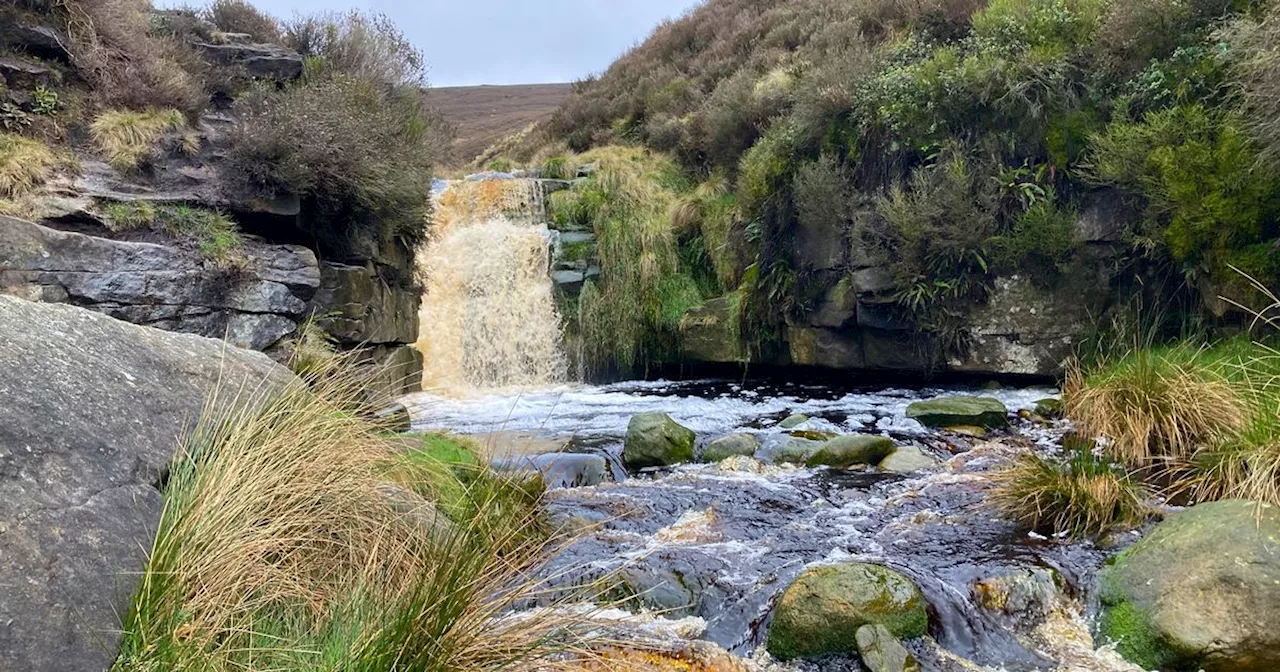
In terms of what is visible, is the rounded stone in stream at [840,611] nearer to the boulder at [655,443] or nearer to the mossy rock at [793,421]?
the boulder at [655,443]

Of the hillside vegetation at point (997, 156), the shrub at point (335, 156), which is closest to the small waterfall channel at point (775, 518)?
the hillside vegetation at point (997, 156)

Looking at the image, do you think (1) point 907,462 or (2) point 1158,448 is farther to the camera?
(1) point 907,462

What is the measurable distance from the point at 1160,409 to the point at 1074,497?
163cm

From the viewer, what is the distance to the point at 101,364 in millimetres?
2709

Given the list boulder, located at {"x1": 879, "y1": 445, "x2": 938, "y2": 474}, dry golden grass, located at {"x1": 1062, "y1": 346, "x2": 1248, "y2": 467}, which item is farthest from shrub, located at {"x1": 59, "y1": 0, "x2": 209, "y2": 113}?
dry golden grass, located at {"x1": 1062, "y1": 346, "x2": 1248, "y2": 467}

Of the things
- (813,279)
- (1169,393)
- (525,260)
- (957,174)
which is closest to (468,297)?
(525,260)

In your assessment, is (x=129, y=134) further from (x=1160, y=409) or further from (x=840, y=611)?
(x=1160, y=409)

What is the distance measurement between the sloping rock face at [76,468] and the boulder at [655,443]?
13.5 ft

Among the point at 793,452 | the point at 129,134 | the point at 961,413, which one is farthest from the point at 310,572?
the point at 129,134

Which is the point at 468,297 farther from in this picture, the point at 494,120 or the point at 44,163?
the point at 494,120

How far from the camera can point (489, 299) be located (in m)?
12.0

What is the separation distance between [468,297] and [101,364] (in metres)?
9.42

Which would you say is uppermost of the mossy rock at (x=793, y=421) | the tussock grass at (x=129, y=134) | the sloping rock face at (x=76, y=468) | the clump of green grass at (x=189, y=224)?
the tussock grass at (x=129, y=134)

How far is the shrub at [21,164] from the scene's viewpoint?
21.3ft
